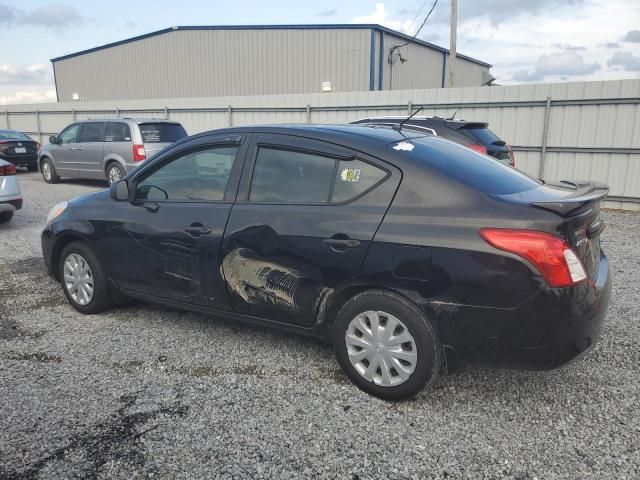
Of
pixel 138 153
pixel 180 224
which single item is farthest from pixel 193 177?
pixel 138 153

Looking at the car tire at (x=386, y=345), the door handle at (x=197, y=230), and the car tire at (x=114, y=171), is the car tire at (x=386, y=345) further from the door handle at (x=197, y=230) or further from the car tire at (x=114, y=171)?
the car tire at (x=114, y=171)

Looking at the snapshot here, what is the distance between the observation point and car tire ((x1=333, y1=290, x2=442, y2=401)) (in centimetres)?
281

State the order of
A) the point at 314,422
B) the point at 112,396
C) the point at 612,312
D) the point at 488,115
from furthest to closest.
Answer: the point at 488,115 < the point at 612,312 < the point at 112,396 < the point at 314,422

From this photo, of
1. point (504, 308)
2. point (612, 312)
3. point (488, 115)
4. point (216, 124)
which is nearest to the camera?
point (504, 308)

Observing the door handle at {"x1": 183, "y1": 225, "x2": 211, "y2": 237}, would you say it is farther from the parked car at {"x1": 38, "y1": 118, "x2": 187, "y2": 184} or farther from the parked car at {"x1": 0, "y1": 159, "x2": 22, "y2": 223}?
the parked car at {"x1": 38, "y1": 118, "x2": 187, "y2": 184}

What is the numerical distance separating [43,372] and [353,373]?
204cm

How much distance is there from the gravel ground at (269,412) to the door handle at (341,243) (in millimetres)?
890

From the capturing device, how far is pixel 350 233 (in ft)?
9.68

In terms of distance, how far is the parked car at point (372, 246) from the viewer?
260 cm

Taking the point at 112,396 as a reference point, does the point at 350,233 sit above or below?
above

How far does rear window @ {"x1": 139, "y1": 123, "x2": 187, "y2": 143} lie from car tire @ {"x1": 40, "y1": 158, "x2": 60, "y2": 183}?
375 centimetres

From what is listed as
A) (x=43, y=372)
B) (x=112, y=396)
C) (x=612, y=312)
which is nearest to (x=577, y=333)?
(x=612, y=312)

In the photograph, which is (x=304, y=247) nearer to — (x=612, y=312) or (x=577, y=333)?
(x=577, y=333)

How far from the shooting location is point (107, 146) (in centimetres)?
1207
